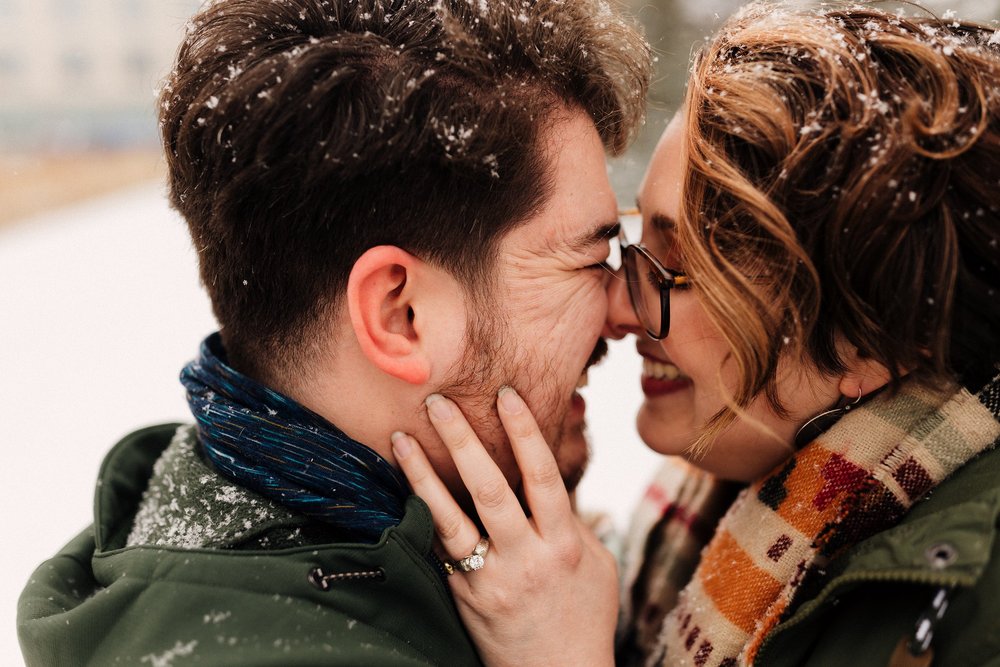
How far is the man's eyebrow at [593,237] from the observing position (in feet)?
5.53

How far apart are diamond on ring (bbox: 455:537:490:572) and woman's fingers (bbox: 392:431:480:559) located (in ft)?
0.03

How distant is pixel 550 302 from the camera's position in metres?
1.67

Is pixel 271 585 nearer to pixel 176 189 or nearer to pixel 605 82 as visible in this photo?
pixel 176 189

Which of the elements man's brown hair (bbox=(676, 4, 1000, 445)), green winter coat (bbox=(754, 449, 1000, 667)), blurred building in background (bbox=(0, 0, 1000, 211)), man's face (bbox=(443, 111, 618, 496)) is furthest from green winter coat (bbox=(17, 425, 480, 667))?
blurred building in background (bbox=(0, 0, 1000, 211))

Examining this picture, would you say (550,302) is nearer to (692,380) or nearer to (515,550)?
(692,380)

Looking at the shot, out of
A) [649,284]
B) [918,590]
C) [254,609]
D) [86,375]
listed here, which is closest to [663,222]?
[649,284]

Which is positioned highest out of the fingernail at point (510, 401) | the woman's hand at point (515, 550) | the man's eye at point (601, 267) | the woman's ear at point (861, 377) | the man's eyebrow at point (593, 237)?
the man's eyebrow at point (593, 237)

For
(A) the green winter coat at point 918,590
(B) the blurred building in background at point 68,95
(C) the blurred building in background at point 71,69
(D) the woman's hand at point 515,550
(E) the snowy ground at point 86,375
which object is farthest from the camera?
(C) the blurred building in background at point 71,69

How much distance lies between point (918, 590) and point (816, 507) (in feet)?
0.96

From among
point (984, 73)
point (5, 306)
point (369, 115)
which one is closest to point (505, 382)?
point (369, 115)

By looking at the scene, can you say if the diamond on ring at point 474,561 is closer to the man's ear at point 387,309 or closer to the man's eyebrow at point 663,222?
the man's ear at point 387,309

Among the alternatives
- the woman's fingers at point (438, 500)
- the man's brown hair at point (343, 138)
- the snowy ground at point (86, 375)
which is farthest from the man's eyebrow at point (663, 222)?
the snowy ground at point (86, 375)

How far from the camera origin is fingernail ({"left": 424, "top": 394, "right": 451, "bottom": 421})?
1.62m

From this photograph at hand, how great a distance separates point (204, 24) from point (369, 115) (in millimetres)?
449
